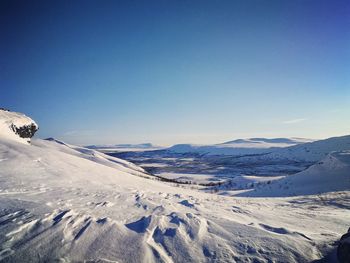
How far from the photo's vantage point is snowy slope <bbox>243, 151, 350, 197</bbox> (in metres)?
12.6

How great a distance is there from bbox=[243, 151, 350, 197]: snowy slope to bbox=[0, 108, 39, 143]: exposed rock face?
719 inches

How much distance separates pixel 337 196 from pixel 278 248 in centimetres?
828

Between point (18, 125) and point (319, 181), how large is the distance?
23277mm

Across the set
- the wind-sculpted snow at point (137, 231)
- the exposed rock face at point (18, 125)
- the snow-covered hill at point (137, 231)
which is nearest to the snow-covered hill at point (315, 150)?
the exposed rock face at point (18, 125)

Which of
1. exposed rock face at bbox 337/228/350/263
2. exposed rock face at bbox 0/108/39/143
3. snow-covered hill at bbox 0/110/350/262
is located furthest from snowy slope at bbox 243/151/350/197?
exposed rock face at bbox 0/108/39/143

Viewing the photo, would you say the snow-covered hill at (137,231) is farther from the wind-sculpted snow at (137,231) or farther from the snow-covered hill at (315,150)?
the snow-covered hill at (315,150)

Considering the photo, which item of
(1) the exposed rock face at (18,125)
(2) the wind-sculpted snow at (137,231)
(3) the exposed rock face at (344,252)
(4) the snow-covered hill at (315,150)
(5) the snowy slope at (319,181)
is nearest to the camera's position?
(3) the exposed rock face at (344,252)

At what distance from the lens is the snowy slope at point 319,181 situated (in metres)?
12.6

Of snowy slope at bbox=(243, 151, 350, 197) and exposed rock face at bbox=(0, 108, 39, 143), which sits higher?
exposed rock face at bbox=(0, 108, 39, 143)

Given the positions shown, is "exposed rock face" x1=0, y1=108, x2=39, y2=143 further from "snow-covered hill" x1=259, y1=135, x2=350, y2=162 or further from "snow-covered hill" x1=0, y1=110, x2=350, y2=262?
"snow-covered hill" x1=259, y1=135, x2=350, y2=162

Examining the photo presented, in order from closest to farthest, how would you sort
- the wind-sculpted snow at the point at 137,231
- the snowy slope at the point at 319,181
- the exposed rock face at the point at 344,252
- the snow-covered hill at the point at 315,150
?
the exposed rock face at the point at 344,252 < the wind-sculpted snow at the point at 137,231 < the snowy slope at the point at 319,181 < the snow-covered hill at the point at 315,150

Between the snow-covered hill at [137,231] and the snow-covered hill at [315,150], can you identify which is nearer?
the snow-covered hill at [137,231]

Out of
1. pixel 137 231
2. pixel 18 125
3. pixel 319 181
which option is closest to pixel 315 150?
pixel 319 181

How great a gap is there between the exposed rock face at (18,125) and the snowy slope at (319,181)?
59.9 ft
